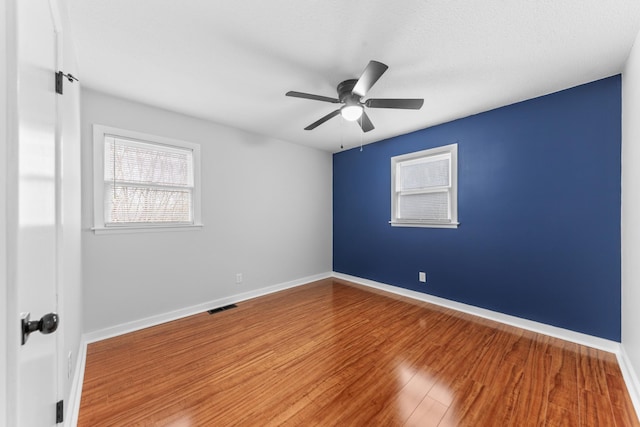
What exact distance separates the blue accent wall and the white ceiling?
Result: 342 millimetres

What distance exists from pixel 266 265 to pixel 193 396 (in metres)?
2.28

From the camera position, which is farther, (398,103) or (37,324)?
(398,103)

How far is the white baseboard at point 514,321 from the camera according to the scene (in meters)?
2.33

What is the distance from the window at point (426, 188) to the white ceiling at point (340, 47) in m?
0.82

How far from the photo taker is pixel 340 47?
1.91 m

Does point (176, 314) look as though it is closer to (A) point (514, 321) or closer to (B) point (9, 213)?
(B) point (9, 213)

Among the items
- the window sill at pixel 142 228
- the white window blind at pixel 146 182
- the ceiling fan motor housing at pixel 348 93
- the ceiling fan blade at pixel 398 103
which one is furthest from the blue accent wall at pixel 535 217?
the white window blind at pixel 146 182

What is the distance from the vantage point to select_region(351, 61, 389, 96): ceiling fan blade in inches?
68.6

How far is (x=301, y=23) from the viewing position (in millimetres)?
1691

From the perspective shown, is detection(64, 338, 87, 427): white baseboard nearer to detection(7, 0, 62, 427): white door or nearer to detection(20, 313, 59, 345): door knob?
detection(7, 0, 62, 427): white door

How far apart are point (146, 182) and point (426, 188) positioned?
3.60 metres

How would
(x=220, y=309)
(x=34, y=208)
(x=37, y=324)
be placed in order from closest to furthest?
(x=37, y=324) < (x=34, y=208) < (x=220, y=309)

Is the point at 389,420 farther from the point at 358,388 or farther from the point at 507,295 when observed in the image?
the point at 507,295

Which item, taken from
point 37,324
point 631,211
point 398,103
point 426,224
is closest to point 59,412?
point 37,324
